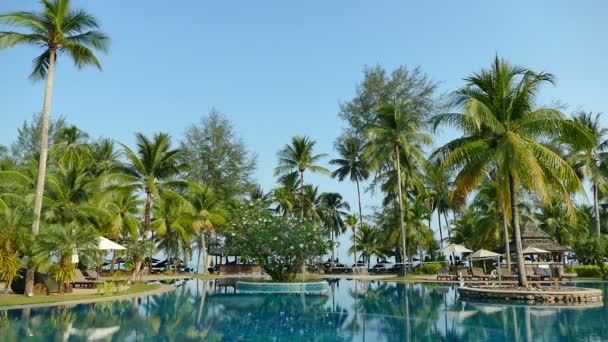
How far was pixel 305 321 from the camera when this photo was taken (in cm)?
1327

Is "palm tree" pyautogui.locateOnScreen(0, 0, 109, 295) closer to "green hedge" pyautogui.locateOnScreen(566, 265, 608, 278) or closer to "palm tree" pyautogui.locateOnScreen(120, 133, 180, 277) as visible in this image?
"palm tree" pyautogui.locateOnScreen(120, 133, 180, 277)

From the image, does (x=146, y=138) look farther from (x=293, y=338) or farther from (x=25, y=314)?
(x=293, y=338)

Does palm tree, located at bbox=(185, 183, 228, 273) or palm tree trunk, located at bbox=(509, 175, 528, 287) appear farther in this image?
palm tree, located at bbox=(185, 183, 228, 273)

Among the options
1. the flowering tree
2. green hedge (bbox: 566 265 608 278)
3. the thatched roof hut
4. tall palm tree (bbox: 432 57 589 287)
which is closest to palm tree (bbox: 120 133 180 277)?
the flowering tree

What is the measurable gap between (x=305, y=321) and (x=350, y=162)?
27.5m

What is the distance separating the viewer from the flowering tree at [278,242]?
2441cm

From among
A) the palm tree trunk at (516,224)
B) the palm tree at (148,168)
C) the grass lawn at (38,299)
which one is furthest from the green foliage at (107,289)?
the palm tree trunk at (516,224)

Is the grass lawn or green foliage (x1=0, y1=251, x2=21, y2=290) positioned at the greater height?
green foliage (x1=0, y1=251, x2=21, y2=290)

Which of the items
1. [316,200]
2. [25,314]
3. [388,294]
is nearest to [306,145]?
[316,200]

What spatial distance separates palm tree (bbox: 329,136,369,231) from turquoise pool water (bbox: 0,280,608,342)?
21366 millimetres

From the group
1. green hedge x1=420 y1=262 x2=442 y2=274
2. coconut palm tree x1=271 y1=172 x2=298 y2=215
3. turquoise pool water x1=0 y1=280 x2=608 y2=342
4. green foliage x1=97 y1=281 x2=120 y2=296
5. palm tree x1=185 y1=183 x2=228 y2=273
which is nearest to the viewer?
turquoise pool water x1=0 y1=280 x2=608 y2=342

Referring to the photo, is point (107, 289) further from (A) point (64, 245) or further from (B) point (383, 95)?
(B) point (383, 95)

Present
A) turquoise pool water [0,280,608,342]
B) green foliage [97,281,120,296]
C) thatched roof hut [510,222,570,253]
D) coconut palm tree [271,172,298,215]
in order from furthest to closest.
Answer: coconut palm tree [271,172,298,215], thatched roof hut [510,222,570,253], green foliage [97,281,120,296], turquoise pool water [0,280,608,342]

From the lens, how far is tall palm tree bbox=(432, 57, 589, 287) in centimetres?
1698
